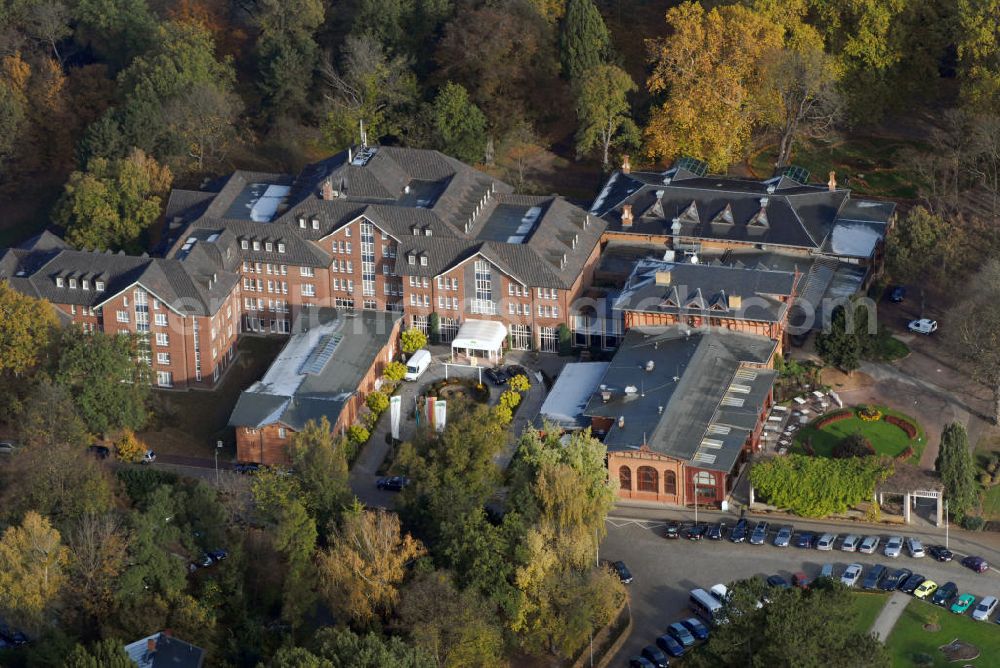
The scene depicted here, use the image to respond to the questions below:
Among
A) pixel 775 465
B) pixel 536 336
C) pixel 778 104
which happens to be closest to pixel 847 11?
pixel 778 104

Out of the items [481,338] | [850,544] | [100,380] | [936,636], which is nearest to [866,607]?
[936,636]

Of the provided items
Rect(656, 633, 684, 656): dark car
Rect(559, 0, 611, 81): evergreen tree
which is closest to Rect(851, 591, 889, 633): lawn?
Rect(656, 633, 684, 656): dark car

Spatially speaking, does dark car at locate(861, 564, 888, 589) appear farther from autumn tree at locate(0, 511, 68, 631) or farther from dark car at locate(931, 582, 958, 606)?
autumn tree at locate(0, 511, 68, 631)

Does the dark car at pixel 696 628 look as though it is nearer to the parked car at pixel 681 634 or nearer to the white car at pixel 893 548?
the parked car at pixel 681 634

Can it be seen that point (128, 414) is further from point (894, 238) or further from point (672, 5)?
point (672, 5)

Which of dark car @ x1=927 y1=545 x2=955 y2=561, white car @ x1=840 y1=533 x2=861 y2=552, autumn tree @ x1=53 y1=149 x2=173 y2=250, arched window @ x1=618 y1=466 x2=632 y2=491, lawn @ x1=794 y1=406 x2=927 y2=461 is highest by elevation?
autumn tree @ x1=53 y1=149 x2=173 y2=250

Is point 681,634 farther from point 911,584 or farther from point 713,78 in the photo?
point 713,78

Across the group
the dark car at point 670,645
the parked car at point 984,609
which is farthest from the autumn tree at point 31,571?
the parked car at point 984,609
